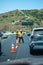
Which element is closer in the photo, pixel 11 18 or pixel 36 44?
pixel 36 44

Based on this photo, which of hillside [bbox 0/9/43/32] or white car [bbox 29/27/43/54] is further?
hillside [bbox 0/9/43/32]

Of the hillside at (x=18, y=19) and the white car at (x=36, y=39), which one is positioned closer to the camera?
the white car at (x=36, y=39)

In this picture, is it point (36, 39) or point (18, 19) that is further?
point (18, 19)

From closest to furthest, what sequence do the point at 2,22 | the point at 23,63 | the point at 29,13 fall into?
the point at 23,63 < the point at 2,22 < the point at 29,13

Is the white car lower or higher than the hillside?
higher

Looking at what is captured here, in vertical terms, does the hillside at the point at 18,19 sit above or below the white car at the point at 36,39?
below

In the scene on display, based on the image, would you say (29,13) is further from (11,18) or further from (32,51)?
(32,51)

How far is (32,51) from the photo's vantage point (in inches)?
735

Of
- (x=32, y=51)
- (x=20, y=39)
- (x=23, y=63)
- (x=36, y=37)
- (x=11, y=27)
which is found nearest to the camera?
(x=23, y=63)

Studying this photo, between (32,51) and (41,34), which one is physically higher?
(41,34)

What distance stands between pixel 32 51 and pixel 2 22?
148 m

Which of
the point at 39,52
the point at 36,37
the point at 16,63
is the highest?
the point at 16,63

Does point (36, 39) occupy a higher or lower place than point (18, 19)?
higher

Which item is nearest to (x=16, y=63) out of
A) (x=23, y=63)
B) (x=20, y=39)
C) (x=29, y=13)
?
(x=23, y=63)
